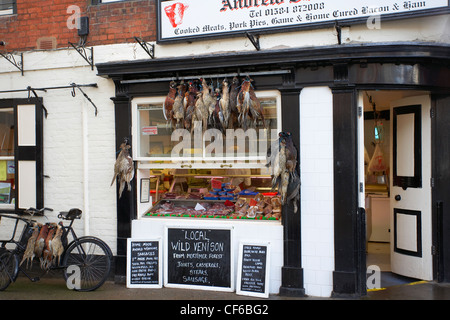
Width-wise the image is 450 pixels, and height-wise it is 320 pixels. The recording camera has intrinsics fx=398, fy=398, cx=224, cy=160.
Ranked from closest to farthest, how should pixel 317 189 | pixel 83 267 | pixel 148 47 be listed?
pixel 317 189 → pixel 83 267 → pixel 148 47

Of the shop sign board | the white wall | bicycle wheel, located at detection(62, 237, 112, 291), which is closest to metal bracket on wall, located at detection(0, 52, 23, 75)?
the white wall

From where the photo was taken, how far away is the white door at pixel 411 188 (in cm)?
600

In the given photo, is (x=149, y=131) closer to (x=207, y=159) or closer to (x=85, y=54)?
(x=207, y=159)

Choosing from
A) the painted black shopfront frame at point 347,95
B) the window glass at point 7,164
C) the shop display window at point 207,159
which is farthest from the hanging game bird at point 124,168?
the window glass at point 7,164

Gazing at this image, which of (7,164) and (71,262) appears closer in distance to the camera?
(71,262)

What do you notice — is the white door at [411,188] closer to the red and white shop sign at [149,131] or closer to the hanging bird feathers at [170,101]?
the hanging bird feathers at [170,101]

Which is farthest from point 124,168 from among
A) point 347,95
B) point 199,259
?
point 347,95

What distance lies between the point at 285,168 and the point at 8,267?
4.47 meters

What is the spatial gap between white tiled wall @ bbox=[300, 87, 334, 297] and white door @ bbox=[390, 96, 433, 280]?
1527 millimetres

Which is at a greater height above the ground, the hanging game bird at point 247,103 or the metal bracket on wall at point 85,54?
the metal bracket on wall at point 85,54

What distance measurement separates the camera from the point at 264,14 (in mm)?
5902

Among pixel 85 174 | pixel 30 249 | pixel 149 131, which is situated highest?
pixel 149 131

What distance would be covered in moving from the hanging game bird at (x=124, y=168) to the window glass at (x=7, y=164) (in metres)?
2.44
